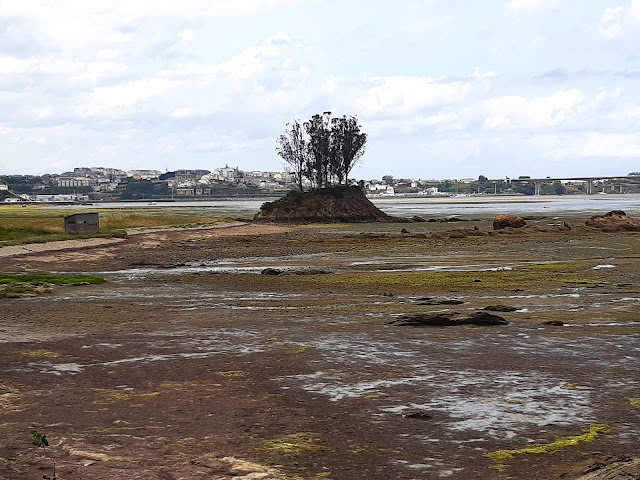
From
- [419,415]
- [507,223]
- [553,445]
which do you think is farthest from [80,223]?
[553,445]

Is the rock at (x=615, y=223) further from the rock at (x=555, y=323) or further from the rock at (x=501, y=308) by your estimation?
the rock at (x=555, y=323)

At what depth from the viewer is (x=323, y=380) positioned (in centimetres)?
1420

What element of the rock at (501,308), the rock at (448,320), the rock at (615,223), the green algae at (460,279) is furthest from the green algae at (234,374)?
the rock at (615,223)

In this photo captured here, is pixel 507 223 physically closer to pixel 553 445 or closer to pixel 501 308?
pixel 501 308

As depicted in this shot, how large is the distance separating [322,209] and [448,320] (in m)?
89.1

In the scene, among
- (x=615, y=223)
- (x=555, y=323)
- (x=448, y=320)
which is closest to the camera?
(x=555, y=323)

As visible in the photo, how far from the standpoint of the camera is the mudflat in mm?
9852

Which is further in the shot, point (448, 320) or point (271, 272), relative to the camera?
point (271, 272)

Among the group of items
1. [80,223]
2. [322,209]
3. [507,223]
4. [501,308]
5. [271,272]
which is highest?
[80,223]

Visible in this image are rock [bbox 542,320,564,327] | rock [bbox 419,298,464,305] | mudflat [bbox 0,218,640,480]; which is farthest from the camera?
rock [bbox 419,298,464,305]

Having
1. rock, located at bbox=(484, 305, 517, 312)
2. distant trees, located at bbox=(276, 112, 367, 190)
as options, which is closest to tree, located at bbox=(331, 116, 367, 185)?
distant trees, located at bbox=(276, 112, 367, 190)

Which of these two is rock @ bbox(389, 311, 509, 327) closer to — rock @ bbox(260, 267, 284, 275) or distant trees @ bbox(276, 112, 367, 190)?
rock @ bbox(260, 267, 284, 275)

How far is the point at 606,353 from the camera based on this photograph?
16.2 m

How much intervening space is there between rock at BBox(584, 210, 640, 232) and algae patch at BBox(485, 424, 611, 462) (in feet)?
185
